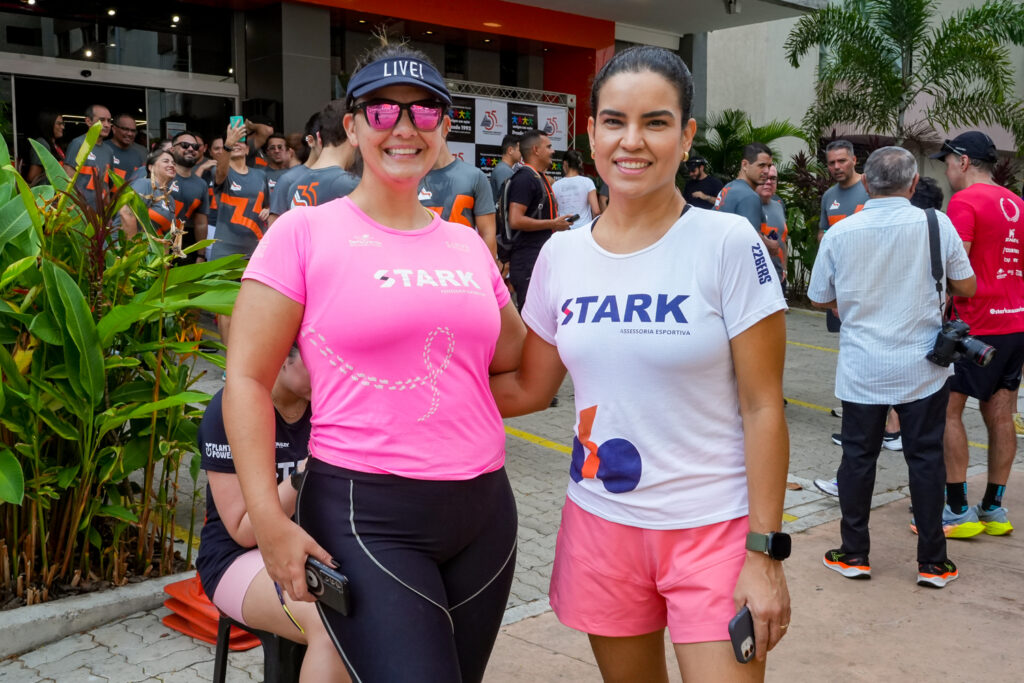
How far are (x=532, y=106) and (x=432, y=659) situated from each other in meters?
13.9

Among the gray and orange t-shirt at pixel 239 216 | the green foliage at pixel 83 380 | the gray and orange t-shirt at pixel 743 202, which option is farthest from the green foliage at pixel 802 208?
the green foliage at pixel 83 380

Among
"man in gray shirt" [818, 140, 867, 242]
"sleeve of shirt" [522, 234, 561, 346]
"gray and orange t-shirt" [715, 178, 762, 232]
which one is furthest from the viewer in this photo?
"gray and orange t-shirt" [715, 178, 762, 232]

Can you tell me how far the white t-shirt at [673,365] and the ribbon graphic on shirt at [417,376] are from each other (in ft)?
1.03

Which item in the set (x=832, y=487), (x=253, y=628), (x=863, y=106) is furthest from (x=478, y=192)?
(x=863, y=106)

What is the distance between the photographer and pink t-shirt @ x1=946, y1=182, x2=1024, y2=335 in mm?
5582

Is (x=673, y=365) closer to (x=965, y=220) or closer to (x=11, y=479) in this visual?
(x=11, y=479)

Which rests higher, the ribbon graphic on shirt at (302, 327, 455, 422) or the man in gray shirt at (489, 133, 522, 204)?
the man in gray shirt at (489, 133, 522, 204)

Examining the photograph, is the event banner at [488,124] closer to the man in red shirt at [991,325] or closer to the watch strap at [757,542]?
the man in red shirt at [991,325]

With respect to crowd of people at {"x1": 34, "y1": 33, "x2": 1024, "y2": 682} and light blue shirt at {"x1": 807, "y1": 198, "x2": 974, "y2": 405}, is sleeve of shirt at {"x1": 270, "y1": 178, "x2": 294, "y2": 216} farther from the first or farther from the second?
crowd of people at {"x1": 34, "y1": 33, "x2": 1024, "y2": 682}

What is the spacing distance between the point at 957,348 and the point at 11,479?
4.01 meters

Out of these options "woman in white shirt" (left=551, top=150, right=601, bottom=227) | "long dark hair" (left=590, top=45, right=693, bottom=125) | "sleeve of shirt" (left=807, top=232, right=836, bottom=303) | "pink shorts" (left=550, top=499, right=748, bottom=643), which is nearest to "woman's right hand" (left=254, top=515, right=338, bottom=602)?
"pink shorts" (left=550, top=499, right=748, bottom=643)

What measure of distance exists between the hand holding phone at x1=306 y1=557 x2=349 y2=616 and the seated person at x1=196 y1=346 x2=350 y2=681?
428 millimetres

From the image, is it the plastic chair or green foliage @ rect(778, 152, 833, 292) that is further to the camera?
green foliage @ rect(778, 152, 833, 292)

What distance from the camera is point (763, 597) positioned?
2078mm
